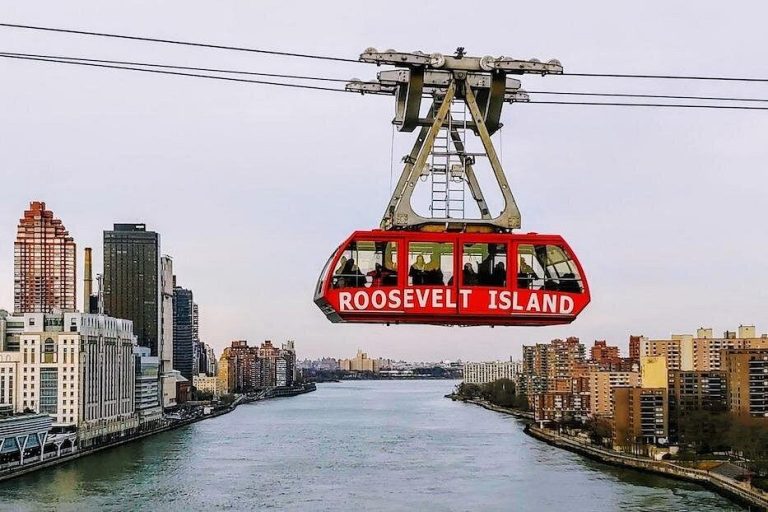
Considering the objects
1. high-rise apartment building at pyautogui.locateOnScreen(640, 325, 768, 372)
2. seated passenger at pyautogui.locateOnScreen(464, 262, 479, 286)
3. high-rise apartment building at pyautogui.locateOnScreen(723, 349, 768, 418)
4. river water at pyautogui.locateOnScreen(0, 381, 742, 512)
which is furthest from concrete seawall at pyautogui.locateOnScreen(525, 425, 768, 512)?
seated passenger at pyautogui.locateOnScreen(464, 262, 479, 286)

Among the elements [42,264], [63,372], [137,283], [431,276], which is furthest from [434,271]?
[42,264]

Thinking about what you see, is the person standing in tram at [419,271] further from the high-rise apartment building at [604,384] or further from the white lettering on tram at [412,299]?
the high-rise apartment building at [604,384]

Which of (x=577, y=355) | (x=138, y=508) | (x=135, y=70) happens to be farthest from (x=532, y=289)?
(x=577, y=355)

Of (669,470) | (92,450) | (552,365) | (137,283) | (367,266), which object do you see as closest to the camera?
(367,266)

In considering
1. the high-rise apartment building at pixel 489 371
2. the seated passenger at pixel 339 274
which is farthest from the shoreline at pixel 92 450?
the high-rise apartment building at pixel 489 371

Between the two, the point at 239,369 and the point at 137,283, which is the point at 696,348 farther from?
the point at 239,369

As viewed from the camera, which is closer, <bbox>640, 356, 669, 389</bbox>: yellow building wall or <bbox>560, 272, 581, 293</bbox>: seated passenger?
<bbox>560, 272, 581, 293</bbox>: seated passenger

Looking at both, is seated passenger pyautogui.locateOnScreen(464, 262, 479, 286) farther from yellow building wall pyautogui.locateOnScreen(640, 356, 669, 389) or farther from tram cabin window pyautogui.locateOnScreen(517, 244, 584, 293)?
yellow building wall pyautogui.locateOnScreen(640, 356, 669, 389)
